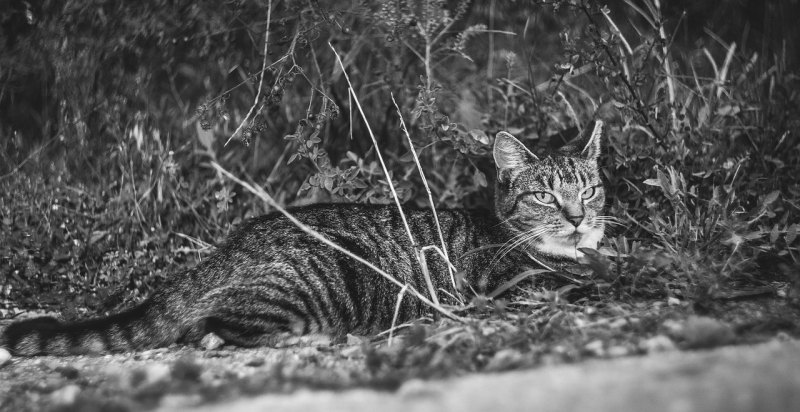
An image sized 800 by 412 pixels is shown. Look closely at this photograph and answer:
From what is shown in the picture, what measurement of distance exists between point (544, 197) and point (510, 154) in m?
Result: 0.30

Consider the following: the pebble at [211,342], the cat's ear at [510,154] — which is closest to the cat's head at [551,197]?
the cat's ear at [510,154]

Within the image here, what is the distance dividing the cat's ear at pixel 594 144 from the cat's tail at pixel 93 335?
2316 millimetres

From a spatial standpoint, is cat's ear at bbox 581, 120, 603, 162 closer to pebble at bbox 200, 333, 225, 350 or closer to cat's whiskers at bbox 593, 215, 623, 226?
cat's whiskers at bbox 593, 215, 623, 226

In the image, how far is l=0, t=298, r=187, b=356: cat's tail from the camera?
317 centimetres

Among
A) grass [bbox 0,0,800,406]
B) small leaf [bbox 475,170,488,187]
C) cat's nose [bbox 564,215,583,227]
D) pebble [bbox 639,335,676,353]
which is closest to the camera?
pebble [bbox 639,335,676,353]

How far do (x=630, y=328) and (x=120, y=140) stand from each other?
11.5 feet

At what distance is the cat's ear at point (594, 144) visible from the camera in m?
3.84

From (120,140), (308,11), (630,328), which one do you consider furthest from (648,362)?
(120,140)

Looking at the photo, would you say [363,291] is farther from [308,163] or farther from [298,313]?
[308,163]

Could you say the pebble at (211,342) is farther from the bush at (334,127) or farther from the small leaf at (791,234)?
the small leaf at (791,234)

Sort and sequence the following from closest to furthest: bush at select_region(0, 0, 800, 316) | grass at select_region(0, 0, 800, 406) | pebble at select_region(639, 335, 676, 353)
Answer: pebble at select_region(639, 335, 676, 353), grass at select_region(0, 0, 800, 406), bush at select_region(0, 0, 800, 316)

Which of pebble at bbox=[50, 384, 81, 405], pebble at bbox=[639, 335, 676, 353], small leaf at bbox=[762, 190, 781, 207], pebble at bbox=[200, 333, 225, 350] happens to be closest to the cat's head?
small leaf at bbox=[762, 190, 781, 207]

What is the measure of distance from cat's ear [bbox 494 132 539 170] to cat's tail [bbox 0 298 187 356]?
189cm

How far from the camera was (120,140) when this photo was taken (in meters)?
4.67
